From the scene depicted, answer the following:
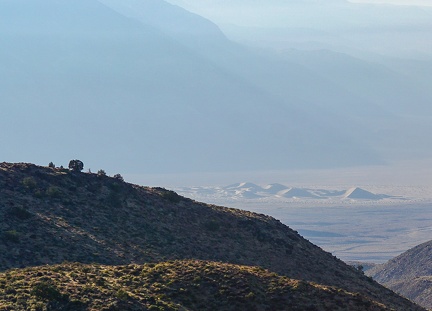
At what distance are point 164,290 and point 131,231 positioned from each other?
16.6 meters

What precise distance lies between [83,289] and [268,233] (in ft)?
81.1

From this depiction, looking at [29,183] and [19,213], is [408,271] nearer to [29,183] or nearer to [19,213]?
[29,183]

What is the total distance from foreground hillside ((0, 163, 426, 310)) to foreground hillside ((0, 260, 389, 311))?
6905mm

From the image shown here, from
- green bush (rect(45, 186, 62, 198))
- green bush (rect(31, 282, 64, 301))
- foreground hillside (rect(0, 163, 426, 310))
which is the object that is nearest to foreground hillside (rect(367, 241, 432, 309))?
foreground hillside (rect(0, 163, 426, 310))

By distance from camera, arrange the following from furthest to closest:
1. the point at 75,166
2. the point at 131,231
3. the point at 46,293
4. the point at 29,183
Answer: the point at 75,166, the point at 29,183, the point at 131,231, the point at 46,293

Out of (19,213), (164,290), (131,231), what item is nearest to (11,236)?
(19,213)

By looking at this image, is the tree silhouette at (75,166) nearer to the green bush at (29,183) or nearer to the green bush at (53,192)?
the green bush at (53,192)

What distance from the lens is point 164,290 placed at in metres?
38.7

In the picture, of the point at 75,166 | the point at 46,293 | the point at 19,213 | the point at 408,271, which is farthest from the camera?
the point at 408,271

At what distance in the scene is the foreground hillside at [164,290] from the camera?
35438 millimetres

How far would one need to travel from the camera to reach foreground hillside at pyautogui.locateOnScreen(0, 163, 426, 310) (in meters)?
49.9

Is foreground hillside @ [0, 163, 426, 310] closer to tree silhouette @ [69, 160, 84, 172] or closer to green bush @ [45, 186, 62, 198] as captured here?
green bush @ [45, 186, 62, 198]

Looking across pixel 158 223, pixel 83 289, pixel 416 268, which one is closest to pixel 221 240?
pixel 158 223

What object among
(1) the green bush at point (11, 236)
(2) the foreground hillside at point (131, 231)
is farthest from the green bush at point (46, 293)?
(1) the green bush at point (11, 236)
